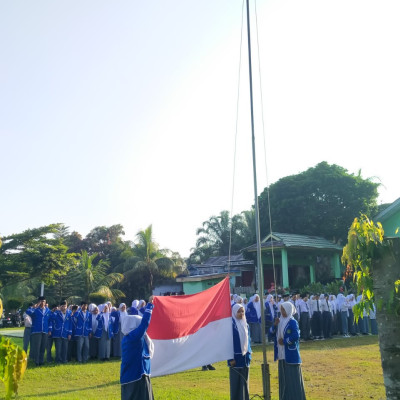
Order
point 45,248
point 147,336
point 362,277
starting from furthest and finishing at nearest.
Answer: point 45,248, point 147,336, point 362,277

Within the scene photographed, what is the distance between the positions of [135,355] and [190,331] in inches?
40.5

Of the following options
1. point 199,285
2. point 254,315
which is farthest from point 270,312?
point 199,285

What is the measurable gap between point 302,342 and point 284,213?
17.9m

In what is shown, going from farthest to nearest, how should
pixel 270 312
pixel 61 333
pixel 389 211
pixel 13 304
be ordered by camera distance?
pixel 13 304
pixel 389 211
pixel 270 312
pixel 61 333

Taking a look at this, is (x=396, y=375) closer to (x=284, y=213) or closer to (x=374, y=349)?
(x=374, y=349)

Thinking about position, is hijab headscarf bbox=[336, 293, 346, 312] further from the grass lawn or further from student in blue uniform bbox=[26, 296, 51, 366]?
student in blue uniform bbox=[26, 296, 51, 366]

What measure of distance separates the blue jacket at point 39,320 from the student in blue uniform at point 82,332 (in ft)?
2.92

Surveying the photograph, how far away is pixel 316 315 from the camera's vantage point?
63.6 feet

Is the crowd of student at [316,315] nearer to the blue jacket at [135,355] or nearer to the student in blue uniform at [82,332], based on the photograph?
the student in blue uniform at [82,332]

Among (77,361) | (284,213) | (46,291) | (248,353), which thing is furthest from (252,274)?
(248,353)

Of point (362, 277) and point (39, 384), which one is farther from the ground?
point (362, 277)

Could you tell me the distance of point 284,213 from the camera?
3544 cm

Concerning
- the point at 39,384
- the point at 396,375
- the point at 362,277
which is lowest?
the point at 39,384

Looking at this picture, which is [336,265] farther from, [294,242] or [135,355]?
[135,355]
